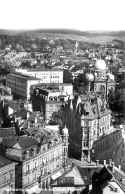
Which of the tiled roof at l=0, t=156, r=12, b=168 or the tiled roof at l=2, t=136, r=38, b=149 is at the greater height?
the tiled roof at l=2, t=136, r=38, b=149

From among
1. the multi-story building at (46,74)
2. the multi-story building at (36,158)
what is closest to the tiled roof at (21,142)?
the multi-story building at (36,158)

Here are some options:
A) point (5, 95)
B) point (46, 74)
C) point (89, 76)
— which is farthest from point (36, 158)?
point (46, 74)

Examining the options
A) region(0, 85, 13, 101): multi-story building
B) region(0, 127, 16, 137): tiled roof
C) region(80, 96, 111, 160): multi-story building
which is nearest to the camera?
region(0, 127, 16, 137): tiled roof

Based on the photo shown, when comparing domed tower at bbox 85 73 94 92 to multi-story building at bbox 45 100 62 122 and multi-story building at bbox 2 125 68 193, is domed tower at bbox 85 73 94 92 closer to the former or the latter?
multi-story building at bbox 45 100 62 122

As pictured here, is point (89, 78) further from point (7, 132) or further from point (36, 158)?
point (36, 158)

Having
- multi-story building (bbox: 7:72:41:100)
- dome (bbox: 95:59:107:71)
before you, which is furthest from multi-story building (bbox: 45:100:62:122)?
dome (bbox: 95:59:107:71)

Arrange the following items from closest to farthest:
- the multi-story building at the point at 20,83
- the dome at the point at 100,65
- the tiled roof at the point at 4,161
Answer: the tiled roof at the point at 4,161
the multi-story building at the point at 20,83
the dome at the point at 100,65

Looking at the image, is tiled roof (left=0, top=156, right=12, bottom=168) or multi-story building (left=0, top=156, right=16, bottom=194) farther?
tiled roof (left=0, top=156, right=12, bottom=168)

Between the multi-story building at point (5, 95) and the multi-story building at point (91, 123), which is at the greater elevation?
the multi-story building at point (91, 123)

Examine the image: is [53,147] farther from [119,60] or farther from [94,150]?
[119,60]

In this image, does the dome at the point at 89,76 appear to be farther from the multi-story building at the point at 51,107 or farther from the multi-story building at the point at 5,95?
the multi-story building at the point at 51,107
